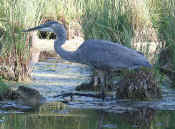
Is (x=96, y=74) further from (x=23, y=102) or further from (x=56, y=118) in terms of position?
(x=56, y=118)

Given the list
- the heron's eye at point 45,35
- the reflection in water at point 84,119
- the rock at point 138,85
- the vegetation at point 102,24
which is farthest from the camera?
the heron's eye at point 45,35

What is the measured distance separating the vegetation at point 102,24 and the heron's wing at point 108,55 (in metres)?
1.06

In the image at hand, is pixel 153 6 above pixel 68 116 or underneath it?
above

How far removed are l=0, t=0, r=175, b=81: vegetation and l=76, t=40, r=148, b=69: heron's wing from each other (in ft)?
3.48

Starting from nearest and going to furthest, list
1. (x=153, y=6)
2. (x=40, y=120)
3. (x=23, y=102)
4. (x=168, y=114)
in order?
(x=40, y=120)
(x=168, y=114)
(x=23, y=102)
(x=153, y=6)

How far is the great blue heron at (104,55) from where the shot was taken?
860cm

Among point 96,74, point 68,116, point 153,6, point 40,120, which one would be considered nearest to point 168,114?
point 68,116

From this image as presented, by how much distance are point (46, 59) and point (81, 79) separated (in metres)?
3.34

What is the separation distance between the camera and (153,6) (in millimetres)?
11797

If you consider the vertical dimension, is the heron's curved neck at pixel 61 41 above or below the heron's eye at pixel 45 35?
above

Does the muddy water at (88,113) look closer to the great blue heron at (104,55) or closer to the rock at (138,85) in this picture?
the rock at (138,85)

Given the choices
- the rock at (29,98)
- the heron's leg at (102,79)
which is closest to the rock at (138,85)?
the heron's leg at (102,79)

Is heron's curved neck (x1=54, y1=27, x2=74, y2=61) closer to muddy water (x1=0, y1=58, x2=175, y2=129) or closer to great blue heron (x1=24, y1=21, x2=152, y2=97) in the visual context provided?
great blue heron (x1=24, y1=21, x2=152, y2=97)

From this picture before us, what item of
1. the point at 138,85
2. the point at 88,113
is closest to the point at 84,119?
the point at 88,113
